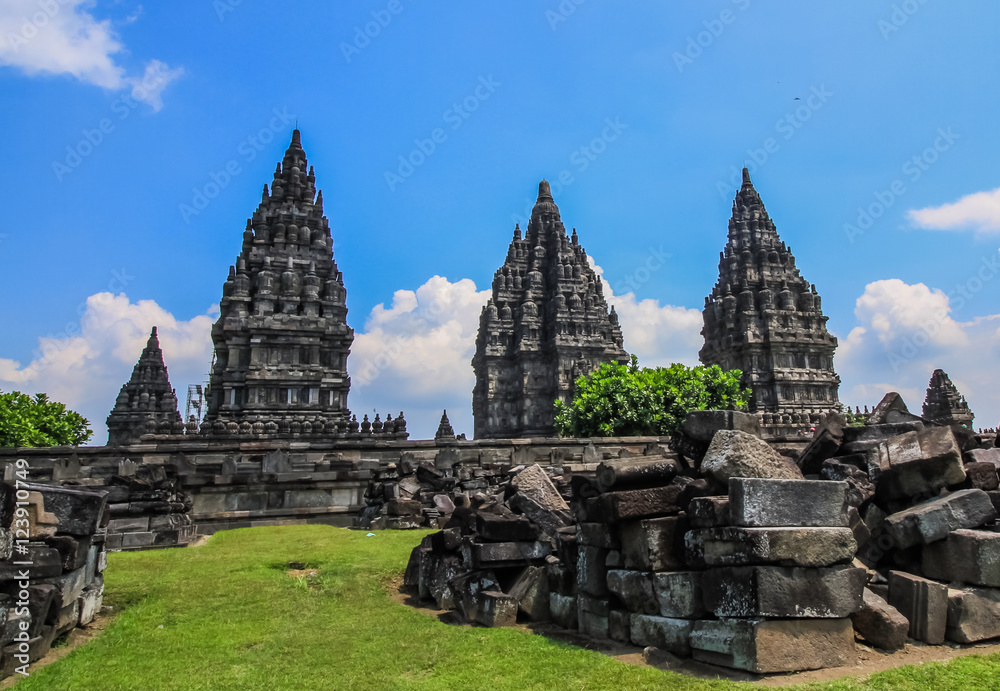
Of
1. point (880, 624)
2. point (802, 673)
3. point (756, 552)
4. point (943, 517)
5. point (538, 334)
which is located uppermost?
point (538, 334)

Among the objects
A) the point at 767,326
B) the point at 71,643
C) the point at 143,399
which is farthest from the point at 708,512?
the point at 143,399

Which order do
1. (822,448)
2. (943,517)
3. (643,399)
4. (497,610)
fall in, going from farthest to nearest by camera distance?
(643,399) → (822,448) → (497,610) → (943,517)

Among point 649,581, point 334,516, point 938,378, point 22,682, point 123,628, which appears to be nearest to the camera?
point 22,682

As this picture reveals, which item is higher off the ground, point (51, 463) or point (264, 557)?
point (51, 463)

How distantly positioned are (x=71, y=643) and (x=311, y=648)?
1.91 meters

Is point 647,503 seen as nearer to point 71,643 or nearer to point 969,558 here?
point 969,558

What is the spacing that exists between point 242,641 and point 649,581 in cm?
327

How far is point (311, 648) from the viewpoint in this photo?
5168 mm

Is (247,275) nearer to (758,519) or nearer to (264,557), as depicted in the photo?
(264,557)

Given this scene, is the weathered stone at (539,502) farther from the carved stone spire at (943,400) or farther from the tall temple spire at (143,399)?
the carved stone spire at (943,400)

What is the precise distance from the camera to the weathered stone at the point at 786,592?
4.57 metres

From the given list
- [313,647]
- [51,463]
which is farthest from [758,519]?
[51,463]

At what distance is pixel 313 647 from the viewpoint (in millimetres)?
5195

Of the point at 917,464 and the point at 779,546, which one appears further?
the point at 917,464
